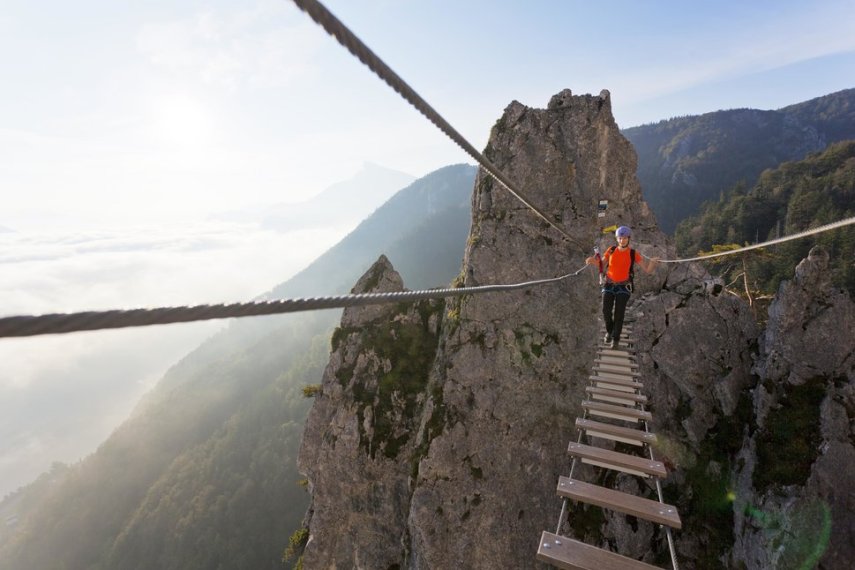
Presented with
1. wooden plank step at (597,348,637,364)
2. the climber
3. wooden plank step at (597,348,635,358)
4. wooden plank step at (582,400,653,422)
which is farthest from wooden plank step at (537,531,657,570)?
the climber

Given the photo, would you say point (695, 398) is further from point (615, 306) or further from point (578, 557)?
point (578, 557)

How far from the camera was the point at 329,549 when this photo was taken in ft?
68.9

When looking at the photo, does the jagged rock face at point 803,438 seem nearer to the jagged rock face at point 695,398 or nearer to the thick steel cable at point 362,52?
the jagged rock face at point 695,398

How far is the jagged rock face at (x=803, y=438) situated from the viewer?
11898 millimetres

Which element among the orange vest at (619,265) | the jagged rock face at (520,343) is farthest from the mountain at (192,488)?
the orange vest at (619,265)

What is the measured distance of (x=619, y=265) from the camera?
1190 cm

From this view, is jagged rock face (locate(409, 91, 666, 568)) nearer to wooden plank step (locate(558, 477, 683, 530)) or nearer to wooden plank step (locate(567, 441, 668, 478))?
wooden plank step (locate(567, 441, 668, 478))

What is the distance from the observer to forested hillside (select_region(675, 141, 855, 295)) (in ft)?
197

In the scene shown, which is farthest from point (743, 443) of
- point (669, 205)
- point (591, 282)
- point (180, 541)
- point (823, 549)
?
point (669, 205)

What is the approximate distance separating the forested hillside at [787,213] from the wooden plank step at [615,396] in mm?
63299

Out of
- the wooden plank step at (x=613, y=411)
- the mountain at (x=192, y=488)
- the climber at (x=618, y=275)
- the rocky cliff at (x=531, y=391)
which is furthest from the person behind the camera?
the mountain at (x=192, y=488)

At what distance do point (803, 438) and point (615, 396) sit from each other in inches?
343

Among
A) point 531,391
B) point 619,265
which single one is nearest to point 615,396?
point 619,265

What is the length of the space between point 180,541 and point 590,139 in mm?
124619
